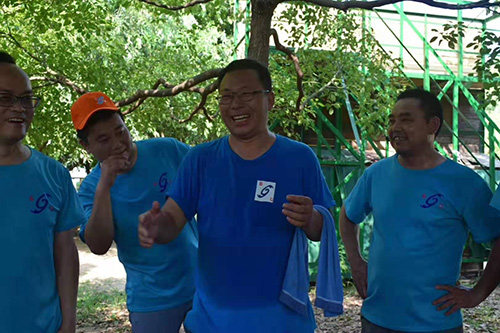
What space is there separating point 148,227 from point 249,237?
45 centimetres

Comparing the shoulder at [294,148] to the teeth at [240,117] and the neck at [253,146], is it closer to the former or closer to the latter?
the neck at [253,146]

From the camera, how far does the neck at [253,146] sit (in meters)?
2.47

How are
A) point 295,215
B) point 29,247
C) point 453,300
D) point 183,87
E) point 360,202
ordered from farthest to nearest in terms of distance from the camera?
1. point 183,87
2. point 360,202
3. point 453,300
4. point 29,247
5. point 295,215

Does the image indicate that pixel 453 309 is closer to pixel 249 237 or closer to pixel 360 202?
pixel 360 202

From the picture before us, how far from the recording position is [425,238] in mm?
3014

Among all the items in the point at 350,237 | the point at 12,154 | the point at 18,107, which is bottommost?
the point at 350,237

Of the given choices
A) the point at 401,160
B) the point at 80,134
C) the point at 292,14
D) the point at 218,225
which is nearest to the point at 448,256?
the point at 401,160

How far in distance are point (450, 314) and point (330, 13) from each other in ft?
22.6

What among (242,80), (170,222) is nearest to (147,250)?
(170,222)

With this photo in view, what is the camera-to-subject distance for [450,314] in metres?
2.97

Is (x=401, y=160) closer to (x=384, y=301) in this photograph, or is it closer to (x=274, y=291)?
(x=384, y=301)

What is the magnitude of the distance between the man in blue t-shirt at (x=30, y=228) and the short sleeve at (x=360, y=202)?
1752 millimetres

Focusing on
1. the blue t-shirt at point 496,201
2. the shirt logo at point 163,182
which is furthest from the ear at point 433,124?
the shirt logo at point 163,182

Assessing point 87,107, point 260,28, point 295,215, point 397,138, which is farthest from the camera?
point 260,28
